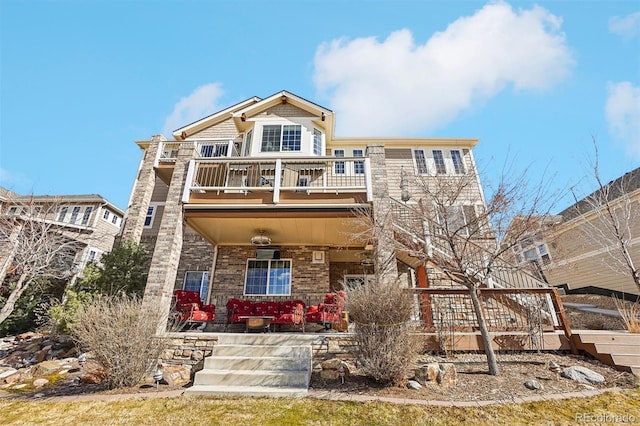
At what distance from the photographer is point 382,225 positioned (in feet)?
24.2

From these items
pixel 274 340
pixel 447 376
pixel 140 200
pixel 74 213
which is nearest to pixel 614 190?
pixel 447 376

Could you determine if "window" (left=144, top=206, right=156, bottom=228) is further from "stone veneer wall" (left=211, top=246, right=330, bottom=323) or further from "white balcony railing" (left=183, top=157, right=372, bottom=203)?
"stone veneer wall" (left=211, top=246, right=330, bottom=323)

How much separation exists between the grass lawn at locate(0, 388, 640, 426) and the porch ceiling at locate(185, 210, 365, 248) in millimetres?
4321

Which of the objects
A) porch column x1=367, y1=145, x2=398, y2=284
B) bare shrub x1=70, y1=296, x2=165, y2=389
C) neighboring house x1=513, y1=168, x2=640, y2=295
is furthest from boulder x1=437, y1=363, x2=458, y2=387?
neighboring house x1=513, y1=168, x2=640, y2=295

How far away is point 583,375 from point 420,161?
12991mm

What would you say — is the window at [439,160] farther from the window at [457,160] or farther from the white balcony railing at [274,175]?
the white balcony railing at [274,175]

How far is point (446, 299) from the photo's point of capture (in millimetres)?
7609

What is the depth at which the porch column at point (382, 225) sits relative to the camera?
700 cm

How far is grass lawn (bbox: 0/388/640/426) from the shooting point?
3.69 meters

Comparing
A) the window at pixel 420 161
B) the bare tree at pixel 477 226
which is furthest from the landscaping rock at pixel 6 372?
the window at pixel 420 161

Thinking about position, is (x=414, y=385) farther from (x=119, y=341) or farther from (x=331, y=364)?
(x=119, y=341)

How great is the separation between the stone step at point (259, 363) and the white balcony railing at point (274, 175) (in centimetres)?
414

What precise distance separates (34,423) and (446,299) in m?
8.39

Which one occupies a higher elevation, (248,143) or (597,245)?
(248,143)
